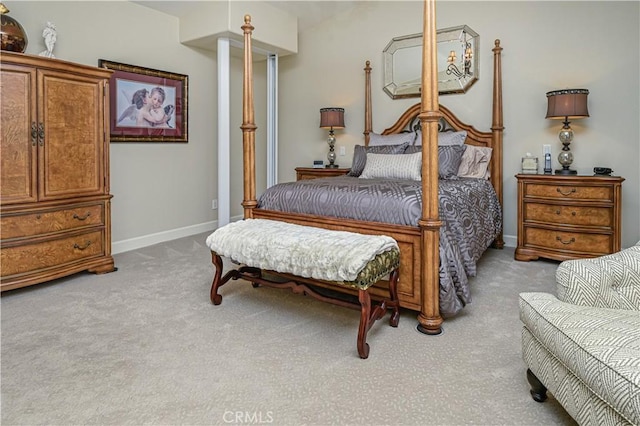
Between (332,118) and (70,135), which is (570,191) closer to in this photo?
(332,118)

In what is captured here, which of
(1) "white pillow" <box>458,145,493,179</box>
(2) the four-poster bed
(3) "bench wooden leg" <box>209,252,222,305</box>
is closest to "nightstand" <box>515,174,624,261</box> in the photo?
(1) "white pillow" <box>458,145,493,179</box>

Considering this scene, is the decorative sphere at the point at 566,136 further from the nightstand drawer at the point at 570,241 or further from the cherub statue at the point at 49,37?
the cherub statue at the point at 49,37

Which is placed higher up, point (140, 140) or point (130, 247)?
point (140, 140)

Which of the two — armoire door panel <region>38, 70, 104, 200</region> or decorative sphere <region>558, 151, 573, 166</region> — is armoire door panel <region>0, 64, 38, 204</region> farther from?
decorative sphere <region>558, 151, 573, 166</region>

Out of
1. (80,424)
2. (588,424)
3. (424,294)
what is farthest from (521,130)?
(80,424)

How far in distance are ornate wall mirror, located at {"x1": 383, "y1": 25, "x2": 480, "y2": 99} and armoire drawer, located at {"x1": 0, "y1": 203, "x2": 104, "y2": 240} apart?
10.9 feet

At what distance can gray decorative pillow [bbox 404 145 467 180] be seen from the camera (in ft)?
12.2

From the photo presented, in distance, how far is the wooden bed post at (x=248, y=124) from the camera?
113 inches

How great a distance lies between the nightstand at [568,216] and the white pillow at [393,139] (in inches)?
43.0

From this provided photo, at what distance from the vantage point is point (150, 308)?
2693mm

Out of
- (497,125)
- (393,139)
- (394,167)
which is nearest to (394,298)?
(394,167)

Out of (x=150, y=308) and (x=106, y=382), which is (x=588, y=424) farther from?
(x=150, y=308)

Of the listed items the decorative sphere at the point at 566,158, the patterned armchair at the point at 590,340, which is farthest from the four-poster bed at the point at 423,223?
the decorative sphere at the point at 566,158

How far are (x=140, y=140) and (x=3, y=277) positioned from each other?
1.99 metres
